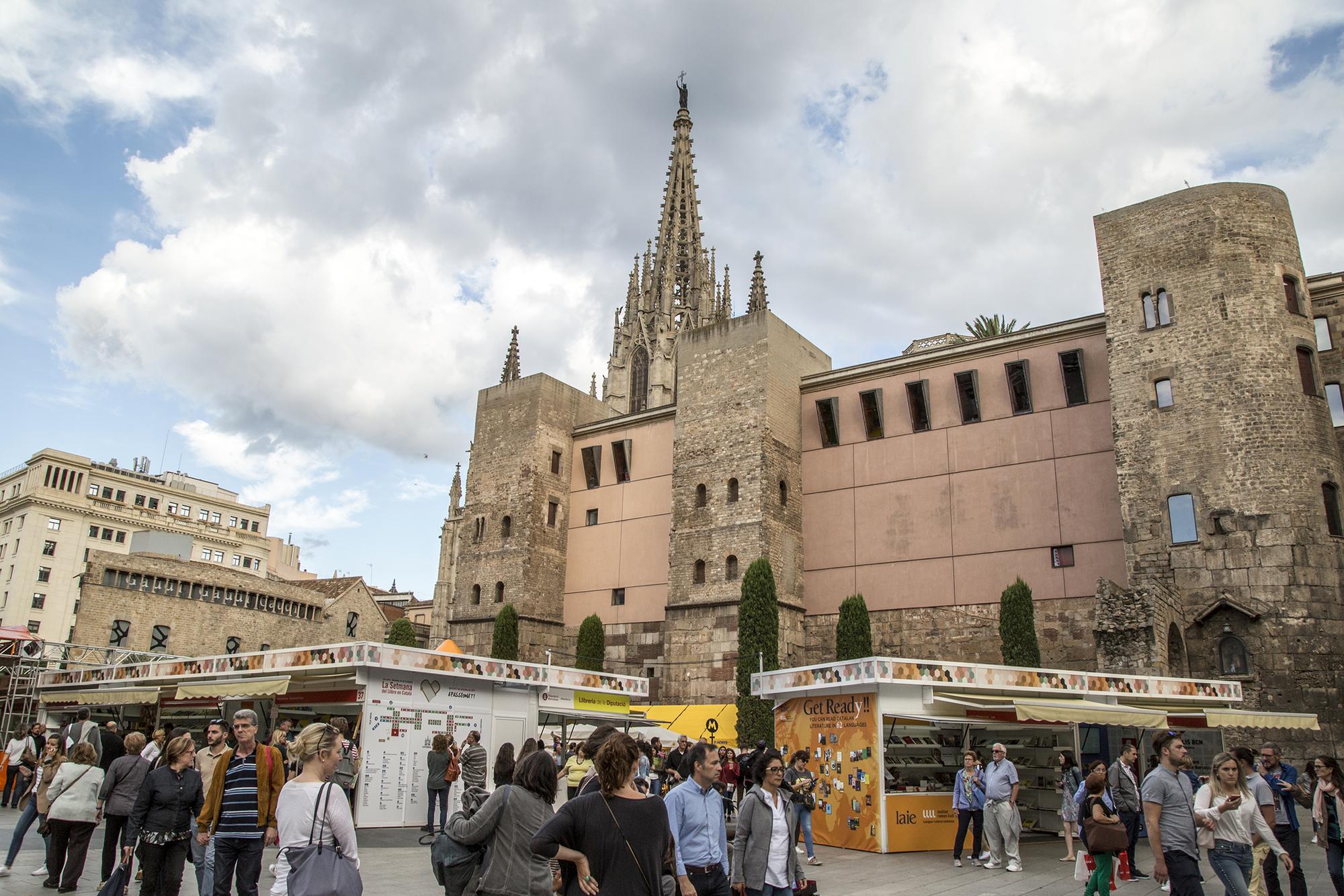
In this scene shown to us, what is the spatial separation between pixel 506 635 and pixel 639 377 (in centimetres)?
3573

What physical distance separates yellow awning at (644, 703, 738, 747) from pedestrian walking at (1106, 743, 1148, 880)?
49.1 ft

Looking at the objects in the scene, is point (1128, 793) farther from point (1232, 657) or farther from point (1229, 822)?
point (1232, 657)

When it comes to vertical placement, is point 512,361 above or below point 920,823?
above

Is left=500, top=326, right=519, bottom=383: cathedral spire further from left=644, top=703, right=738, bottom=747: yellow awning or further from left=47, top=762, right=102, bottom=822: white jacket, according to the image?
left=47, top=762, right=102, bottom=822: white jacket

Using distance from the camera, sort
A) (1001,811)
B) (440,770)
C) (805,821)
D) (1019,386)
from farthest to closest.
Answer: (1019,386), (440,770), (1001,811), (805,821)

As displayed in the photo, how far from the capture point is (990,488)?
27.5m

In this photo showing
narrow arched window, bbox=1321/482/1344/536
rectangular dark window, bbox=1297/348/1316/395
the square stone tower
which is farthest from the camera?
the square stone tower

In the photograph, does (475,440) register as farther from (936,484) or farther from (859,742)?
(859,742)

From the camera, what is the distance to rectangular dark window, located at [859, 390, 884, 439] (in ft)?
99.1

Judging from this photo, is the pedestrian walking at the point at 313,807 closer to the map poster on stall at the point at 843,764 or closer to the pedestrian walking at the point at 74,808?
the pedestrian walking at the point at 74,808

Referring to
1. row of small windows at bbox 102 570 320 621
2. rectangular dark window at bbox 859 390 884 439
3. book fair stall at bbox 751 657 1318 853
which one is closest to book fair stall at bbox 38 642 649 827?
book fair stall at bbox 751 657 1318 853

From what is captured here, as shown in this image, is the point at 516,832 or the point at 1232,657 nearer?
the point at 516,832

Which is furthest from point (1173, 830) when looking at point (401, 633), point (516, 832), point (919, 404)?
point (401, 633)

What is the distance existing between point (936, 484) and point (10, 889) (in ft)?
78.6
